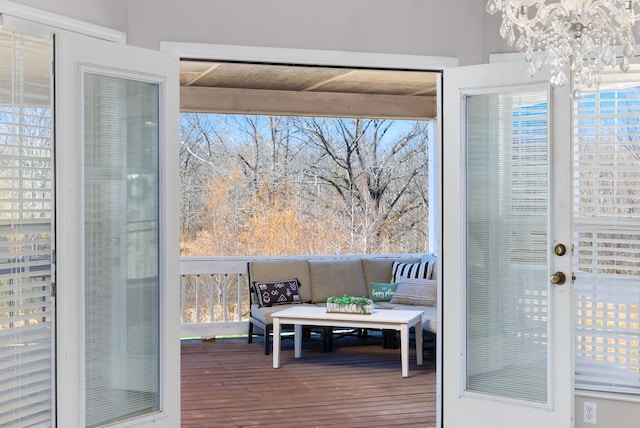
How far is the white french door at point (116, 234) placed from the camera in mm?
3463

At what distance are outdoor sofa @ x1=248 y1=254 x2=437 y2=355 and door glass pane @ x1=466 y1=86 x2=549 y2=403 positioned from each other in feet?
9.71

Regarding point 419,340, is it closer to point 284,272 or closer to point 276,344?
point 276,344

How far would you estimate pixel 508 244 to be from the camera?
4.23 meters

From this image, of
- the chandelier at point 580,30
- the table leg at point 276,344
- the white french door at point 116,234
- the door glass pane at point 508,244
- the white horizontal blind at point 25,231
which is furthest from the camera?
the table leg at point 276,344

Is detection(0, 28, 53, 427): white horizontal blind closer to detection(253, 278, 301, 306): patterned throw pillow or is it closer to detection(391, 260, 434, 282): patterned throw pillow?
detection(253, 278, 301, 306): patterned throw pillow

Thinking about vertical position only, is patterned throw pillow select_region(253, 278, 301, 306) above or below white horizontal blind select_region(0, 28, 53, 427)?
below

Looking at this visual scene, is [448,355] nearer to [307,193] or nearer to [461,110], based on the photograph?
[461,110]

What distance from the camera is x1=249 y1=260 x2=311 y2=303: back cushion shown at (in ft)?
26.0

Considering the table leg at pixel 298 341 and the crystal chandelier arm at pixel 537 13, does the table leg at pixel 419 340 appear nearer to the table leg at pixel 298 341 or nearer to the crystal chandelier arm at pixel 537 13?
the table leg at pixel 298 341

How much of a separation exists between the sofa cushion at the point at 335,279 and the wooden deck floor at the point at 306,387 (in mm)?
528

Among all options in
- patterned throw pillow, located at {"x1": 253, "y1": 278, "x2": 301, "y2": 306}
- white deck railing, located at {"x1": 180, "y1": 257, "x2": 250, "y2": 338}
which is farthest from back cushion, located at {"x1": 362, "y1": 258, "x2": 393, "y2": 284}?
white deck railing, located at {"x1": 180, "y1": 257, "x2": 250, "y2": 338}

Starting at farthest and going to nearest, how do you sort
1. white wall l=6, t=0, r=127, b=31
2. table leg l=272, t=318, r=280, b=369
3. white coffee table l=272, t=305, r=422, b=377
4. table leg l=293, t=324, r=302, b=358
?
1. table leg l=293, t=324, r=302, b=358
2. table leg l=272, t=318, r=280, b=369
3. white coffee table l=272, t=305, r=422, b=377
4. white wall l=6, t=0, r=127, b=31

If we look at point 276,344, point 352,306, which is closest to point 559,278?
point 352,306

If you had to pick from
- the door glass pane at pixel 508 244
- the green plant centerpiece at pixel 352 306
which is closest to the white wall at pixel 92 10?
the door glass pane at pixel 508 244
